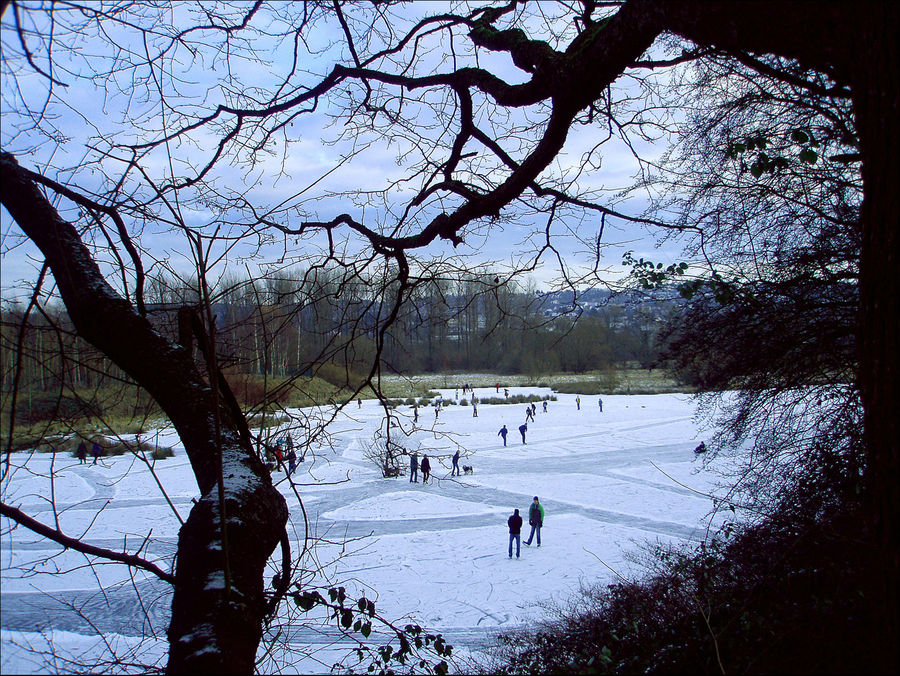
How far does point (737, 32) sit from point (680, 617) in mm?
4158

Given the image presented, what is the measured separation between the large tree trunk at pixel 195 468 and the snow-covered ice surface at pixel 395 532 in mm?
223

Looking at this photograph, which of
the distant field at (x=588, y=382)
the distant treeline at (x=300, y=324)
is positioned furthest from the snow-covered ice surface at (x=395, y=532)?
the distant field at (x=588, y=382)

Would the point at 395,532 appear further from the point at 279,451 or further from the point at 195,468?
the point at 195,468

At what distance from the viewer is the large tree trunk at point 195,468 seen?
63.6 inches

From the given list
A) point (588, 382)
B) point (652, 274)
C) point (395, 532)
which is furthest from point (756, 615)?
point (588, 382)

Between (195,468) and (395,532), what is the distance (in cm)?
1094

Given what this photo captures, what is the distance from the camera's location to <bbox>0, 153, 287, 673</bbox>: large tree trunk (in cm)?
161

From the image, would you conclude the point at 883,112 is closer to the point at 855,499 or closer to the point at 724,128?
the point at 855,499

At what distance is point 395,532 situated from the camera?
489 inches

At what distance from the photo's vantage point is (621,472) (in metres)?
18.2

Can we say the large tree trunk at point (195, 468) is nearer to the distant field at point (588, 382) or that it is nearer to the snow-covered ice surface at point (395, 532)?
the snow-covered ice surface at point (395, 532)

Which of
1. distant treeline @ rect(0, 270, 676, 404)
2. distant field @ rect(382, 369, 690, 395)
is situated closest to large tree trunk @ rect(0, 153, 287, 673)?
distant treeline @ rect(0, 270, 676, 404)

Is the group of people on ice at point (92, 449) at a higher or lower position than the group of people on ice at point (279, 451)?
higher

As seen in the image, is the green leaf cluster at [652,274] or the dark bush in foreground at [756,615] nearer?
the dark bush in foreground at [756,615]
